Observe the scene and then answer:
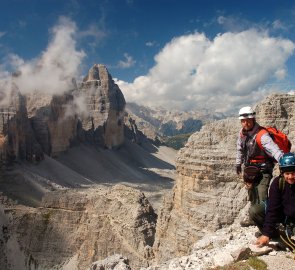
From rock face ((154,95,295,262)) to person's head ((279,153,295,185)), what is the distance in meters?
14.5

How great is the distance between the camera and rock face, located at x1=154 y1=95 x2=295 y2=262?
24734mm

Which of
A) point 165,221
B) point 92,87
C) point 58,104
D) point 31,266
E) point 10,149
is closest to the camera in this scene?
point 165,221

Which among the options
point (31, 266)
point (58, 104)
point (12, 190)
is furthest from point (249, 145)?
point (58, 104)

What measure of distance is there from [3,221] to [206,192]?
3166 centimetres

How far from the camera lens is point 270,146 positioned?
1053cm

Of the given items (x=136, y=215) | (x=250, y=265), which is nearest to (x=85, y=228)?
(x=136, y=215)

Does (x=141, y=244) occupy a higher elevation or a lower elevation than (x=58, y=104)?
lower

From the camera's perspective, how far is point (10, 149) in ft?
340

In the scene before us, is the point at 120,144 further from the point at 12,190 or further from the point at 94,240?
the point at 94,240

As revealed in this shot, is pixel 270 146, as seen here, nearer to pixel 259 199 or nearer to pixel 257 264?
pixel 259 199

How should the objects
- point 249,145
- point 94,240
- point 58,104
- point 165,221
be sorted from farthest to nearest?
point 58,104, point 94,240, point 165,221, point 249,145

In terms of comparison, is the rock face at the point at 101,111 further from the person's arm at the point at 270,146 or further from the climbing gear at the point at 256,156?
the person's arm at the point at 270,146

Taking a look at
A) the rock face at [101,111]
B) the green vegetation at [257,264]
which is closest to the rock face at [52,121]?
the rock face at [101,111]

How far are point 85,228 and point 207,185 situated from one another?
64.9 feet
